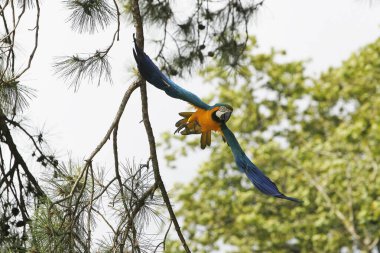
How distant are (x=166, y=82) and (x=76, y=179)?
1.58 feet

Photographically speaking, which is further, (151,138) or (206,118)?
(151,138)

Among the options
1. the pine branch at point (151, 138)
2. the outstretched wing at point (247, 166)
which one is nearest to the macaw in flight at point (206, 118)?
the outstretched wing at point (247, 166)

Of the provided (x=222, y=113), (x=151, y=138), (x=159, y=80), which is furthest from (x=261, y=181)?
(x=151, y=138)

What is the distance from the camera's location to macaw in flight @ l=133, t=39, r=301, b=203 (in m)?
1.21

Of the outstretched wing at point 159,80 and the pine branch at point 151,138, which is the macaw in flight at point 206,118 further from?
the pine branch at point 151,138

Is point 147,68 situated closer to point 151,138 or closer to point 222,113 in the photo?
point 222,113

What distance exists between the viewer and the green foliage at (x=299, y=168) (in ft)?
15.1

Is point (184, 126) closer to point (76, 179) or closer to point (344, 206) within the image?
point (76, 179)

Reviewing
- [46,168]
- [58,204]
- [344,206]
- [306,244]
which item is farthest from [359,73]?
[58,204]

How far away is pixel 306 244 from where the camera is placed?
4715 mm

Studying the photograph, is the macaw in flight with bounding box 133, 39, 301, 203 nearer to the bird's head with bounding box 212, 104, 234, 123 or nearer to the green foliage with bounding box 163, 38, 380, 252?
the bird's head with bounding box 212, 104, 234, 123

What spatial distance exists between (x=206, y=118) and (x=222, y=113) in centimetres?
5

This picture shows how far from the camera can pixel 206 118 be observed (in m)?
1.24

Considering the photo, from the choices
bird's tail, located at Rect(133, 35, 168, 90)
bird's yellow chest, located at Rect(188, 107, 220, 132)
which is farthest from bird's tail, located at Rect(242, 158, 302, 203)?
bird's tail, located at Rect(133, 35, 168, 90)
